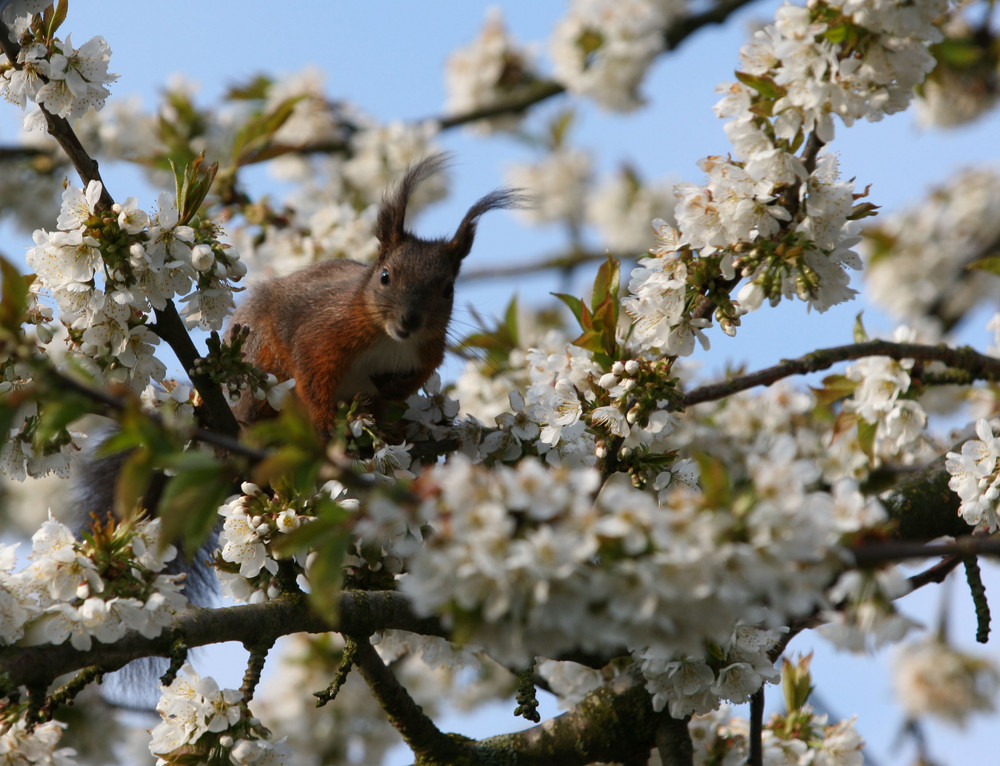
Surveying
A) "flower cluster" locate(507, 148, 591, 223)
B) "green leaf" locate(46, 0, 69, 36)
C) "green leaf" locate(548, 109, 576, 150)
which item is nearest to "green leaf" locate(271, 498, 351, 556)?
"green leaf" locate(46, 0, 69, 36)

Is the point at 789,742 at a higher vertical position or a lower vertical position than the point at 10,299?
lower

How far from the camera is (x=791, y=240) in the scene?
2.11 m

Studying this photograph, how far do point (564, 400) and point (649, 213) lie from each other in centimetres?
521

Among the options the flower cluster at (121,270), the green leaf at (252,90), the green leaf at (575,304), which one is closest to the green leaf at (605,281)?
the green leaf at (575,304)

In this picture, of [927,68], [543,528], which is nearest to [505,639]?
[543,528]

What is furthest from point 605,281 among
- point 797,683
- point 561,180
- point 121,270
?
point 561,180

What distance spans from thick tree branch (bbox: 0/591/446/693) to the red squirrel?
0.97 m

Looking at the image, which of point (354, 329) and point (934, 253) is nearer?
point (354, 329)

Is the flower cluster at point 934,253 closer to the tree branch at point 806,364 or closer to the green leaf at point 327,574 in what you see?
the tree branch at point 806,364

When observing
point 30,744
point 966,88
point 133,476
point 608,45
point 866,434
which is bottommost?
point 133,476

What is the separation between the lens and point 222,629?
6.61ft

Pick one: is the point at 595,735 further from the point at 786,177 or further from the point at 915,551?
the point at 915,551

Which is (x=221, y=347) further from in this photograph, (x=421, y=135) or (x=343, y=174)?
(x=343, y=174)

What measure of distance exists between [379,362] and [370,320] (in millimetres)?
151
